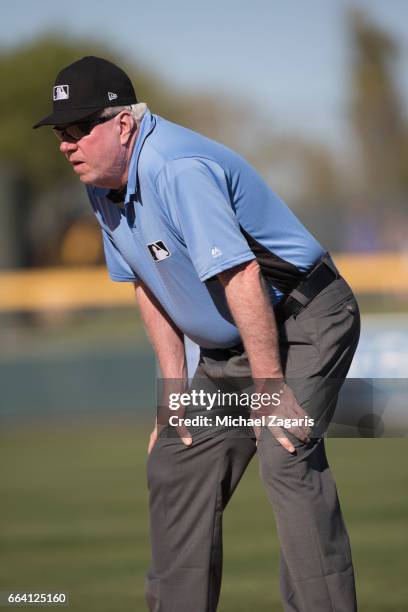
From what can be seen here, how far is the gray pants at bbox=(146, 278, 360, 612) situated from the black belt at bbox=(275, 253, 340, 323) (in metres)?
0.02

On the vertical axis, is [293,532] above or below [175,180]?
below

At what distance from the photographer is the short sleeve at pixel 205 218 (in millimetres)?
3123

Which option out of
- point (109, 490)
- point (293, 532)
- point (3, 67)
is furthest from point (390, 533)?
point (3, 67)

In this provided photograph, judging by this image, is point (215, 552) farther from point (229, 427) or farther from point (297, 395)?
point (297, 395)

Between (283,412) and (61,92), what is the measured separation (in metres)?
1.09

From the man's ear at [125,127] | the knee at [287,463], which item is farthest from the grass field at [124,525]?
the man's ear at [125,127]

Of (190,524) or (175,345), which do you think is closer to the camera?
(190,524)

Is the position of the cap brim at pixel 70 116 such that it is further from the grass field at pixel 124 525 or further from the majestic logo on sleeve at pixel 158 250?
the grass field at pixel 124 525

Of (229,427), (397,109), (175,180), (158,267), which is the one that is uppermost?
(175,180)

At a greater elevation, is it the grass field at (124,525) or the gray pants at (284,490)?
the gray pants at (284,490)

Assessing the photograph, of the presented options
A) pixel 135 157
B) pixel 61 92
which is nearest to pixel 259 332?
pixel 135 157

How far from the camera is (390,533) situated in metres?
5.75

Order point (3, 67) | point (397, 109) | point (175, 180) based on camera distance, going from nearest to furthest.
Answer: point (175, 180) → point (3, 67) → point (397, 109)

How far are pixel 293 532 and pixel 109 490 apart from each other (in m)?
4.22
